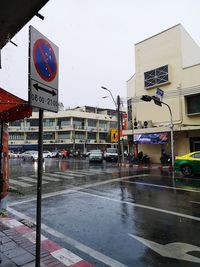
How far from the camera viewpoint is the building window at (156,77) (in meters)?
26.0

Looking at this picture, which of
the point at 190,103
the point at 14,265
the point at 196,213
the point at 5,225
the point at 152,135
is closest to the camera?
the point at 14,265

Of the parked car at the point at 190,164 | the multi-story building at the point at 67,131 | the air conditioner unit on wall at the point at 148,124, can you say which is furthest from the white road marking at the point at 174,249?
the multi-story building at the point at 67,131

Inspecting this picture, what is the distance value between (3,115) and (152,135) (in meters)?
23.0

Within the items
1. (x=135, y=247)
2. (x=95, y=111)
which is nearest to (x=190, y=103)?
(x=135, y=247)

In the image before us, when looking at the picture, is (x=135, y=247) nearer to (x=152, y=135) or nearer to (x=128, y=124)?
(x=152, y=135)

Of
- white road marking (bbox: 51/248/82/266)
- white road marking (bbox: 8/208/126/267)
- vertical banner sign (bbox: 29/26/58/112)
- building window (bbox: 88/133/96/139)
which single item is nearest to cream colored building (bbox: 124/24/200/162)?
white road marking (bbox: 8/208/126/267)

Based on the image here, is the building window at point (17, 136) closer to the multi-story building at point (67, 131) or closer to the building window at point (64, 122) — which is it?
the multi-story building at point (67, 131)

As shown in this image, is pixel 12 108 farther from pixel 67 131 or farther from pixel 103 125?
pixel 103 125

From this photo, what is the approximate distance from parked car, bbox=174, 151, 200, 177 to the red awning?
44.3ft

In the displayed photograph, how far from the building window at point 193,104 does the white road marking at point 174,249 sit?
20239 millimetres

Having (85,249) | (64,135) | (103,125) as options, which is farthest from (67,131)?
(85,249)

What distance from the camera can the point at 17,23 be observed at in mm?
3980

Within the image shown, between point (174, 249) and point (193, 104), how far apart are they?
21.2 m

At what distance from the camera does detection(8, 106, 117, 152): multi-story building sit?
6256 centimetres
